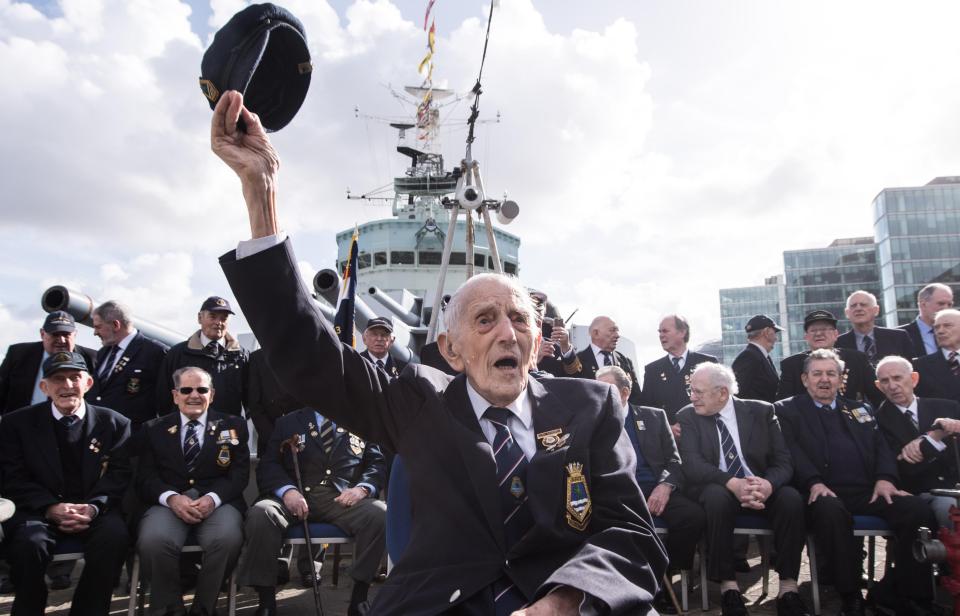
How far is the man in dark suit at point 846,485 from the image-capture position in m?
4.02

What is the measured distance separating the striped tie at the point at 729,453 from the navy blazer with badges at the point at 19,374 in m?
4.67

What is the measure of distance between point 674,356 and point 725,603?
7.80ft

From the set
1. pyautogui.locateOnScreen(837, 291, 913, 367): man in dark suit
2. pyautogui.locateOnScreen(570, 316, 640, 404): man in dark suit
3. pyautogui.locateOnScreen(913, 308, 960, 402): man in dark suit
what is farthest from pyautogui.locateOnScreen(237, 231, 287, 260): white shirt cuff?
pyautogui.locateOnScreen(837, 291, 913, 367): man in dark suit

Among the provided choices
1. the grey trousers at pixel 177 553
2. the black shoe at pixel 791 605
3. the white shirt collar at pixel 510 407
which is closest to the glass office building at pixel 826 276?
the black shoe at pixel 791 605

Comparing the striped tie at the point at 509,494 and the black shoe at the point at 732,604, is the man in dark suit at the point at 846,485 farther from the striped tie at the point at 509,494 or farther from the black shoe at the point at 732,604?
the striped tie at the point at 509,494

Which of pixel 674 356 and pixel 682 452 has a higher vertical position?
pixel 674 356

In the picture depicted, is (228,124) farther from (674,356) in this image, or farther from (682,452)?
(674,356)

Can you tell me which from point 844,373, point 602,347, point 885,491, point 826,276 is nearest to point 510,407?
point 885,491

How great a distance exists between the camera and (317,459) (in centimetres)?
471

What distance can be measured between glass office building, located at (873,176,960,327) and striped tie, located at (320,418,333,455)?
4929 centimetres

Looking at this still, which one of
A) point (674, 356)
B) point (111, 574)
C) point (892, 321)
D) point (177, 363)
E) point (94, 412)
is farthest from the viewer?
point (892, 321)

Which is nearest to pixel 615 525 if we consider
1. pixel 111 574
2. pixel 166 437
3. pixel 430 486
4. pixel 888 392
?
pixel 430 486

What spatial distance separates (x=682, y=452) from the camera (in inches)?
189

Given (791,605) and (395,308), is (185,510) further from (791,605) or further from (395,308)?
(395,308)
